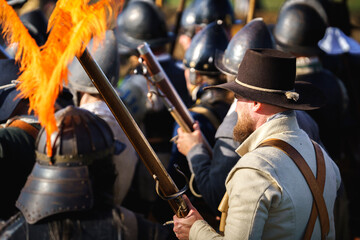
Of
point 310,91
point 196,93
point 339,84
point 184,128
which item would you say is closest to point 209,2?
point 339,84

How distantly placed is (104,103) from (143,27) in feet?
10.6

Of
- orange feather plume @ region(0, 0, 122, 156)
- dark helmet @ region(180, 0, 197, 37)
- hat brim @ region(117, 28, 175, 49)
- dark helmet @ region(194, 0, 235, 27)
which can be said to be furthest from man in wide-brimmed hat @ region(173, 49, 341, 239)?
dark helmet @ region(194, 0, 235, 27)

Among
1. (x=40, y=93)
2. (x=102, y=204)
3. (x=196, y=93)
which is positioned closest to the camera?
(x=40, y=93)

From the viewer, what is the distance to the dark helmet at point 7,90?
3.36 m

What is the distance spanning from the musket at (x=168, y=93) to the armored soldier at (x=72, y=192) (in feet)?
3.43

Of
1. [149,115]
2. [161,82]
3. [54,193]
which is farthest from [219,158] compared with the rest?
[149,115]

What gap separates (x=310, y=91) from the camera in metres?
2.82

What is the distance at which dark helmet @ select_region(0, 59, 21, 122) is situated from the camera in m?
3.36

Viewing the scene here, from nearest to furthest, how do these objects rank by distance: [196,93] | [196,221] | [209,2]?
[196,221], [196,93], [209,2]

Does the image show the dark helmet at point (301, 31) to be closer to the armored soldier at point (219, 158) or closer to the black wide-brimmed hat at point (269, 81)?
the armored soldier at point (219, 158)

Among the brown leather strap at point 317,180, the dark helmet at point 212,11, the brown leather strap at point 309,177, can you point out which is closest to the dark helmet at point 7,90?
the brown leather strap at point 309,177

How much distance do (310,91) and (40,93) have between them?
1.72 metres

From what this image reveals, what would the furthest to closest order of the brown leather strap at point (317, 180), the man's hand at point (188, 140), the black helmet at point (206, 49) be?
the black helmet at point (206, 49) < the man's hand at point (188, 140) < the brown leather strap at point (317, 180)

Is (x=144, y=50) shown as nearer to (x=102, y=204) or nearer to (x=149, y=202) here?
(x=102, y=204)
